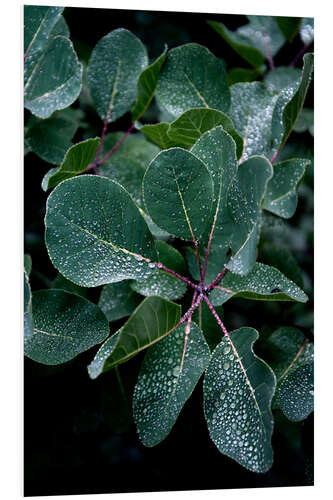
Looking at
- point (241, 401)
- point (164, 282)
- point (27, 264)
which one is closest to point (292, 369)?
point (241, 401)

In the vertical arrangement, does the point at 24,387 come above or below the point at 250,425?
below

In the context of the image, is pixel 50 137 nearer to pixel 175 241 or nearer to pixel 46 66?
pixel 46 66

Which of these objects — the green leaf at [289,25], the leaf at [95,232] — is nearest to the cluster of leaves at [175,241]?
the leaf at [95,232]

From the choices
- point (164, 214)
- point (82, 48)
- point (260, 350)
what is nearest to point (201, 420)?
point (260, 350)

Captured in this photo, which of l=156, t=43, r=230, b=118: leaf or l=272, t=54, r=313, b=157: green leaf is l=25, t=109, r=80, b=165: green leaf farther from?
l=272, t=54, r=313, b=157: green leaf

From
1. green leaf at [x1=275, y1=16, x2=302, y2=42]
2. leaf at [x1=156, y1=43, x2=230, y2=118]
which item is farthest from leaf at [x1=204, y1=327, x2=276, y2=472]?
green leaf at [x1=275, y1=16, x2=302, y2=42]
